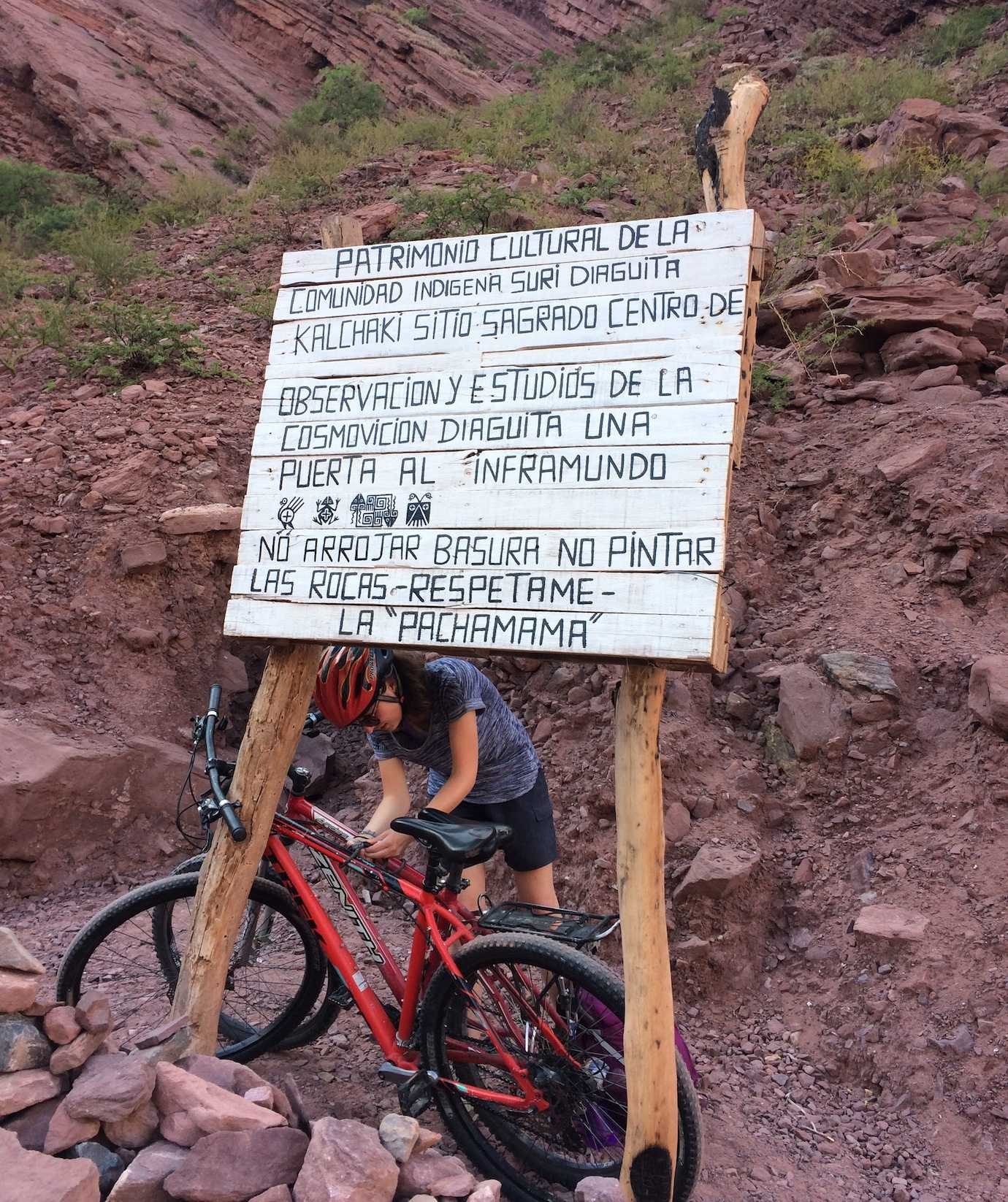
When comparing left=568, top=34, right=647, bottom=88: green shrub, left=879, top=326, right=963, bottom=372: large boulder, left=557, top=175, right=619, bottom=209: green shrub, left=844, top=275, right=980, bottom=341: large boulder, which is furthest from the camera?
left=568, top=34, right=647, bottom=88: green shrub

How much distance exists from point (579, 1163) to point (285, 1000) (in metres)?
1.15

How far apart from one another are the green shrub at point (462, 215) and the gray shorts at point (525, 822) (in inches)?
318

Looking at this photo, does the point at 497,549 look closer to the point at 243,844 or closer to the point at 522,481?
the point at 522,481

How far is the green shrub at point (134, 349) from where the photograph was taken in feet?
22.8

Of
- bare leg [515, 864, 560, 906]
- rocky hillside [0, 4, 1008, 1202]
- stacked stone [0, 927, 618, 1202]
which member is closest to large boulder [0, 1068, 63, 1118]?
stacked stone [0, 927, 618, 1202]

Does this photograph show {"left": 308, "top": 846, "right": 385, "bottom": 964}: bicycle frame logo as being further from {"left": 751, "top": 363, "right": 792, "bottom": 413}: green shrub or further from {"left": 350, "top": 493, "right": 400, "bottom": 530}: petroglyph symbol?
{"left": 751, "top": 363, "right": 792, "bottom": 413}: green shrub

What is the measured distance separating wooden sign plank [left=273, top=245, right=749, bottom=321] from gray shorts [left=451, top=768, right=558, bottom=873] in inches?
62.2

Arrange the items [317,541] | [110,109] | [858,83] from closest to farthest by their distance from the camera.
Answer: [317,541]
[858,83]
[110,109]

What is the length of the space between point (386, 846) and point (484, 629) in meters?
0.80

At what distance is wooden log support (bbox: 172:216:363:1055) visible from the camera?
2.85m

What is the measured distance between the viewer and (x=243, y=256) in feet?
35.8

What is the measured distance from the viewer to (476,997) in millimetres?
2684

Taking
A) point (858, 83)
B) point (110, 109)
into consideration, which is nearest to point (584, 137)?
point (858, 83)

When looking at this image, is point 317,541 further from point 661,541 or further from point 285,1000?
point 285,1000
